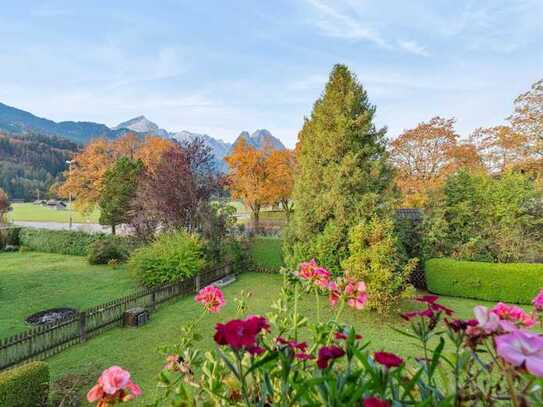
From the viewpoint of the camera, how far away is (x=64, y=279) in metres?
10.8

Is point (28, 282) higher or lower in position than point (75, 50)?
lower

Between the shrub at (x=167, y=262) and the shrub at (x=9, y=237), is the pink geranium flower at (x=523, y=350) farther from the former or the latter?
the shrub at (x=9, y=237)

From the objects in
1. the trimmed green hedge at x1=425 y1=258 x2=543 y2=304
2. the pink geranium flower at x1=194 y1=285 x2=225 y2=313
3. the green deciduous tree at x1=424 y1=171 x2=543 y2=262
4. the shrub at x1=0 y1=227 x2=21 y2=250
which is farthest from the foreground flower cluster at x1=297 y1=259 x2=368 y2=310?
the shrub at x1=0 y1=227 x2=21 y2=250

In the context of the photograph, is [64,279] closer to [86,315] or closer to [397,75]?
[86,315]

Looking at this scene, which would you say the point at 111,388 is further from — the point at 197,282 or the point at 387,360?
the point at 197,282

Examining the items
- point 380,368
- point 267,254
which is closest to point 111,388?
point 380,368

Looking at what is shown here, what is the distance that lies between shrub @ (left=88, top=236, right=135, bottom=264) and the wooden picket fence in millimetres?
6054

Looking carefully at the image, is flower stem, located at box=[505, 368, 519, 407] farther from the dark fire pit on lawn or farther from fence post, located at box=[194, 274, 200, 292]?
fence post, located at box=[194, 274, 200, 292]

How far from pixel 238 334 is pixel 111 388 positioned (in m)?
0.69

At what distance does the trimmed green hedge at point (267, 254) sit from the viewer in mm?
12328

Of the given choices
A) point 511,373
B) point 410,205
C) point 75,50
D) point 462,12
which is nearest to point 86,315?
point 511,373

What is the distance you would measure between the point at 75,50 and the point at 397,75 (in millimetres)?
12233

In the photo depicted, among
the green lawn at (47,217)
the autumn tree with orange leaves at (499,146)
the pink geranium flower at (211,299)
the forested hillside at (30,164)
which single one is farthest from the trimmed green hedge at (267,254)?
the forested hillside at (30,164)

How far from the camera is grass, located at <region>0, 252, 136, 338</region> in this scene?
7.87m
